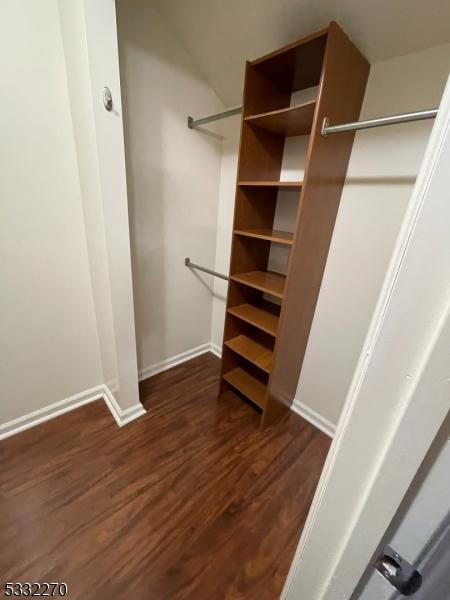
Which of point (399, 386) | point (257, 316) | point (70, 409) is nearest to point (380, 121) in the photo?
point (399, 386)

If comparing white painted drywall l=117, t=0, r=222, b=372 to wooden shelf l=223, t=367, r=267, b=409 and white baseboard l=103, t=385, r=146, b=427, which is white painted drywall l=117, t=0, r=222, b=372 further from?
wooden shelf l=223, t=367, r=267, b=409

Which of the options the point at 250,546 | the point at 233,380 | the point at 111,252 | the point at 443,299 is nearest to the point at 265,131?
the point at 111,252

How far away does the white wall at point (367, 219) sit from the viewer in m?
1.09

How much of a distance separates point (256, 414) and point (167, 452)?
0.68 m

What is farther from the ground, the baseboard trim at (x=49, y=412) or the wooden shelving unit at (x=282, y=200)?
the wooden shelving unit at (x=282, y=200)

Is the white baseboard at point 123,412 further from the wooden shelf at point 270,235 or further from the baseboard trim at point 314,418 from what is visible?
the wooden shelf at point 270,235

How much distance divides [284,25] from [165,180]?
39.7 inches

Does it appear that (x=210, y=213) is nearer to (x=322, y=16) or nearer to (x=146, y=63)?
(x=146, y=63)

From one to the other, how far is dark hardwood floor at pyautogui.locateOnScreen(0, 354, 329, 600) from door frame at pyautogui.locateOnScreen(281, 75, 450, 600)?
2.91 feet

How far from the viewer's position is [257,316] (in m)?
1.67

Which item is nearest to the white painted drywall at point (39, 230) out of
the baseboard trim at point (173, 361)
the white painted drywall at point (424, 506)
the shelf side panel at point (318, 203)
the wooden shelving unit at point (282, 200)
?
the baseboard trim at point (173, 361)

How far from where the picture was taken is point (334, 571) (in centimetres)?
49

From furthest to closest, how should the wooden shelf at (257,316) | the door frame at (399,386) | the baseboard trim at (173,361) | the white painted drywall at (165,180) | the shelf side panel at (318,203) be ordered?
the baseboard trim at (173,361), the wooden shelf at (257,316), the white painted drywall at (165,180), the shelf side panel at (318,203), the door frame at (399,386)

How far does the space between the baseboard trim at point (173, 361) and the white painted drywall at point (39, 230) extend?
47 cm
